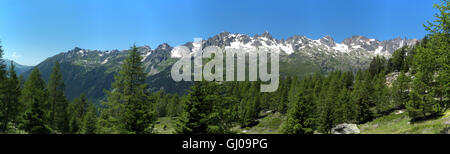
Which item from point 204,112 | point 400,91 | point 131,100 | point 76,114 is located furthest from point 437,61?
point 76,114

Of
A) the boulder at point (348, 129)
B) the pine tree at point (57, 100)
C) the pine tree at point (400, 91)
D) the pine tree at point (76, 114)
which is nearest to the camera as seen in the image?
the boulder at point (348, 129)

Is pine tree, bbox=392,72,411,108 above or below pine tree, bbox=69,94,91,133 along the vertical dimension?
above

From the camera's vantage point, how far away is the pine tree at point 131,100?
21.5m

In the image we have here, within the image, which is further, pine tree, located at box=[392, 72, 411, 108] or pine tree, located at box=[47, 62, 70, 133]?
pine tree, located at box=[392, 72, 411, 108]

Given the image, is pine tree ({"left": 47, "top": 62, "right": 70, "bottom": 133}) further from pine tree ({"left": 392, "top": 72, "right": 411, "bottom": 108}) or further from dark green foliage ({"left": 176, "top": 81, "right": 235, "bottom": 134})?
pine tree ({"left": 392, "top": 72, "right": 411, "bottom": 108})

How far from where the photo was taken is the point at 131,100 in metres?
23.1

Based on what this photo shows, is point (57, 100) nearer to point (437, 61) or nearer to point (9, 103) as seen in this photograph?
point (9, 103)

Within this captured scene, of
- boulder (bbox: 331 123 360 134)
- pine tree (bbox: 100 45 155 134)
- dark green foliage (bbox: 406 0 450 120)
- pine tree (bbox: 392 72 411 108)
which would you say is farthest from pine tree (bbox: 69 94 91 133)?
pine tree (bbox: 392 72 411 108)

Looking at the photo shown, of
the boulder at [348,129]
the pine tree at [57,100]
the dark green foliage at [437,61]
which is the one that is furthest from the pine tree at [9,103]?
the boulder at [348,129]

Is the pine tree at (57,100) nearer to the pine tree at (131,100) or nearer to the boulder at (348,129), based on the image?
the pine tree at (131,100)

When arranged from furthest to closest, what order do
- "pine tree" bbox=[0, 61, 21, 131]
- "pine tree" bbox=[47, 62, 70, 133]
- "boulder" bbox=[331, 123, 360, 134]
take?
"pine tree" bbox=[47, 62, 70, 133] → "boulder" bbox=[331, 123, 360, 134] → "pine tree" bbox=[0, 61, 21, 131]

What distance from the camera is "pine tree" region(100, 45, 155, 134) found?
21.5 m

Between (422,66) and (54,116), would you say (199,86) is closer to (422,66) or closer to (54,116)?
(422,66)
